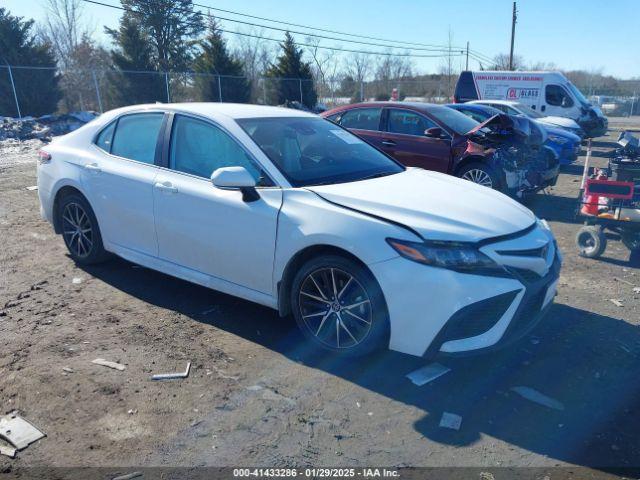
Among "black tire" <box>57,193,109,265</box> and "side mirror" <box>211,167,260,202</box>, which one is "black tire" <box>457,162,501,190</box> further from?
"black tire" <box>57,193,109,265</box>

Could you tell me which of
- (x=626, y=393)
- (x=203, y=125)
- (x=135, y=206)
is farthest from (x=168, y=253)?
(x=626, y=393)

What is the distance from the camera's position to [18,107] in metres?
21.9

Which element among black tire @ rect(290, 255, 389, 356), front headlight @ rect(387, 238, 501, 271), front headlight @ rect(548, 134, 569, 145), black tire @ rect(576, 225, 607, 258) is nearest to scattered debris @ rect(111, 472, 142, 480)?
black tire @ rect(290, 255, 389, 356)

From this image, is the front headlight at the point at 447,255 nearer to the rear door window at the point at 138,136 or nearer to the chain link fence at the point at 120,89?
the rear door window at the point at 138,136

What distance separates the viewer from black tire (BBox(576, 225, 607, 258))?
19.8 ft

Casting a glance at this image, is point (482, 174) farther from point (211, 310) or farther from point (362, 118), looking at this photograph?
point (211, 310)

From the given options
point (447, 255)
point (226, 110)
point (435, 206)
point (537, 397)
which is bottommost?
point (537, 397)

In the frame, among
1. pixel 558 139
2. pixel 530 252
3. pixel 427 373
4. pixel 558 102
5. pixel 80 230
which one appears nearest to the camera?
pixel 530 252

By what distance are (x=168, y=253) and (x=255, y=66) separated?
39.5m

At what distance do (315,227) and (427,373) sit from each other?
1259 mm

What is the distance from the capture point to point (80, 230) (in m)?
5.33

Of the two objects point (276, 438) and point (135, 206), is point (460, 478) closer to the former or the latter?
point (276, 438)

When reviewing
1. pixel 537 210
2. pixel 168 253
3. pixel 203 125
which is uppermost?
pixel 203 125

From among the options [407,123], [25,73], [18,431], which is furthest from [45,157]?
[25,73]
